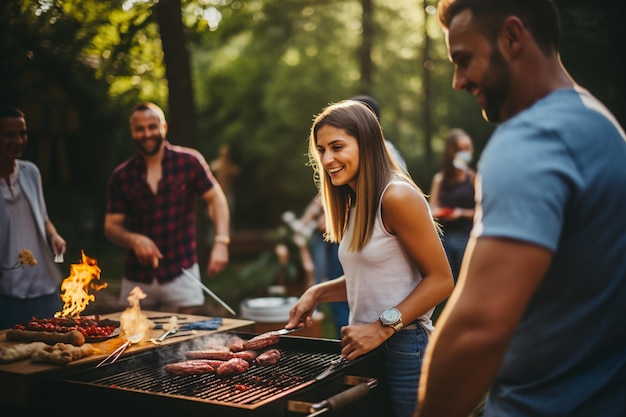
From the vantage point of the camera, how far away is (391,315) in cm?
288

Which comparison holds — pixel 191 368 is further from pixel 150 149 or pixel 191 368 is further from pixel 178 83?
pixel 178 83

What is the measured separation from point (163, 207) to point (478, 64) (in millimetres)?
4145

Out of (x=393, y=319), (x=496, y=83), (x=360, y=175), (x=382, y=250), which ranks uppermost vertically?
(x=496, y=83)

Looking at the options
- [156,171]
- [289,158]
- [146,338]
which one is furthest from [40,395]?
[289,158]

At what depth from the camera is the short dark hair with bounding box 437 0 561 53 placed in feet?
5.22

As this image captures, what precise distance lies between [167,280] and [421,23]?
18.7 meters

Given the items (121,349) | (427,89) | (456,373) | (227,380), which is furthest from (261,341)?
(427,89)

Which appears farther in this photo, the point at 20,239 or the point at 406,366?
the point at 20,239

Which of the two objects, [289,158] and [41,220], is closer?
[41,220]

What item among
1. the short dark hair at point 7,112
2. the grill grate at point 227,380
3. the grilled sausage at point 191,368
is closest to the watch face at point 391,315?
the grill grate at point 227,380

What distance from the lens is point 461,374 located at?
1.51 m

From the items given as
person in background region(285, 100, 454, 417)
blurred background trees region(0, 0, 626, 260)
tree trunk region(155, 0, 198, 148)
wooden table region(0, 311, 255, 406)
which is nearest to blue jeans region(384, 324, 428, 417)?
person in background region(285, 100, 454, 417)

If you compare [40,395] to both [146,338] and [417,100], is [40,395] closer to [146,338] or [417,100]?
[146,338]

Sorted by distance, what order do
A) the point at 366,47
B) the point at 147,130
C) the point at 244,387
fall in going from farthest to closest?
the point at 366,47 → the point at 147,130 → the point at 244,387
